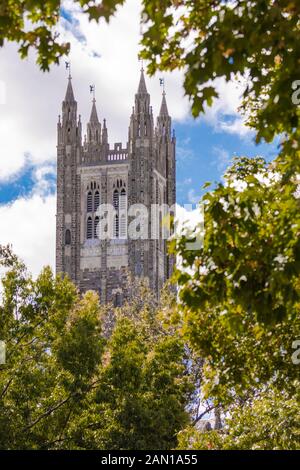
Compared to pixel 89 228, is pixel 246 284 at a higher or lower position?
lower

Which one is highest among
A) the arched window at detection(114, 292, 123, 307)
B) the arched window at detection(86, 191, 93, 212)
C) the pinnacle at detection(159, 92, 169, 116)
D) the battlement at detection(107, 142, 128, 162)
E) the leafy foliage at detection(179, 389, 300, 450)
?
the pinnacle at detection(159, 92, 169, 116)

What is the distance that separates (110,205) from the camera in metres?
84.2

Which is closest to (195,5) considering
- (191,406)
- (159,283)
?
(191,406)

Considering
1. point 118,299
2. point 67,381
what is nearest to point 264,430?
point 67,381

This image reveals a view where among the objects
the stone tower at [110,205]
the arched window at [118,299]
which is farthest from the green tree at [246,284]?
the stone tower at [110,205]

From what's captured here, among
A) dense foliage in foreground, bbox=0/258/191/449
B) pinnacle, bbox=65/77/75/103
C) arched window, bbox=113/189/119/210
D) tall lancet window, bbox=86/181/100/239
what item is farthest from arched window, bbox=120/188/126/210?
dense foliage in foreground, bbox=0/258/191/449

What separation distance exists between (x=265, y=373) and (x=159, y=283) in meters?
72.1

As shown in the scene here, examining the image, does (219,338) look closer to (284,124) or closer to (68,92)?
(284,124)

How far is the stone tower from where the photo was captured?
83.1 meters

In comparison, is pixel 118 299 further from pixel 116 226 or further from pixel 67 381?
pixel 67 381

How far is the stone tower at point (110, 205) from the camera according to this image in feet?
273

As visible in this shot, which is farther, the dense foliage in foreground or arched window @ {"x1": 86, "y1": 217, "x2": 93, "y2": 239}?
arched window @ {"x1": 86, "y1": 217, "x2": 93, "y2": 239}

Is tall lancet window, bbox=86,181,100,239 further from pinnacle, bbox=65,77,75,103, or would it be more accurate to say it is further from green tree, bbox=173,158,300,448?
green tree, bbox=173,158,300,448

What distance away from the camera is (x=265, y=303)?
8414mm
